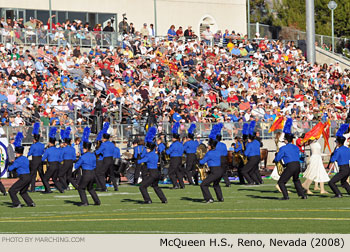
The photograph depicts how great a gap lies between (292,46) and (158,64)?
1232cm

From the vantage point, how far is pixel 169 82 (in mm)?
41375

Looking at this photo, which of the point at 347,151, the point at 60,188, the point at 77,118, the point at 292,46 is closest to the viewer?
the point at 347,151

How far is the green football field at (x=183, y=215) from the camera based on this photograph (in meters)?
16.8

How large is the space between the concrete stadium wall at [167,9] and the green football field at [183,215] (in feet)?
77.4

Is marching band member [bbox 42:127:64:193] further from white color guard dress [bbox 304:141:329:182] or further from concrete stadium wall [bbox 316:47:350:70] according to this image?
concrete stadium wall [bbox 316:47:350:70]

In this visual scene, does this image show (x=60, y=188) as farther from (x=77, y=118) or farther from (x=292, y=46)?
(x=292, y=46)

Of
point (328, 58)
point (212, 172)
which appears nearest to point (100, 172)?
point (212, 172)

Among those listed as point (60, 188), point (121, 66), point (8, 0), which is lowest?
point (60, 188)

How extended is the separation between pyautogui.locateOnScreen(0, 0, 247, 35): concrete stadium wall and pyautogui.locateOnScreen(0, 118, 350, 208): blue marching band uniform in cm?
1895

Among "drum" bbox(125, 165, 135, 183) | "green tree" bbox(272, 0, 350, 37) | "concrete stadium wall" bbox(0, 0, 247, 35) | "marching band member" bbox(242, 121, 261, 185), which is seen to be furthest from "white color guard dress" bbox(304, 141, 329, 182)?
"green tree" bbox(272, 0, 350, 37)

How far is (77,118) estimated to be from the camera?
35.2 metres

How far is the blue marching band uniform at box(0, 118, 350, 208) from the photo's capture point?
71.7 ft
